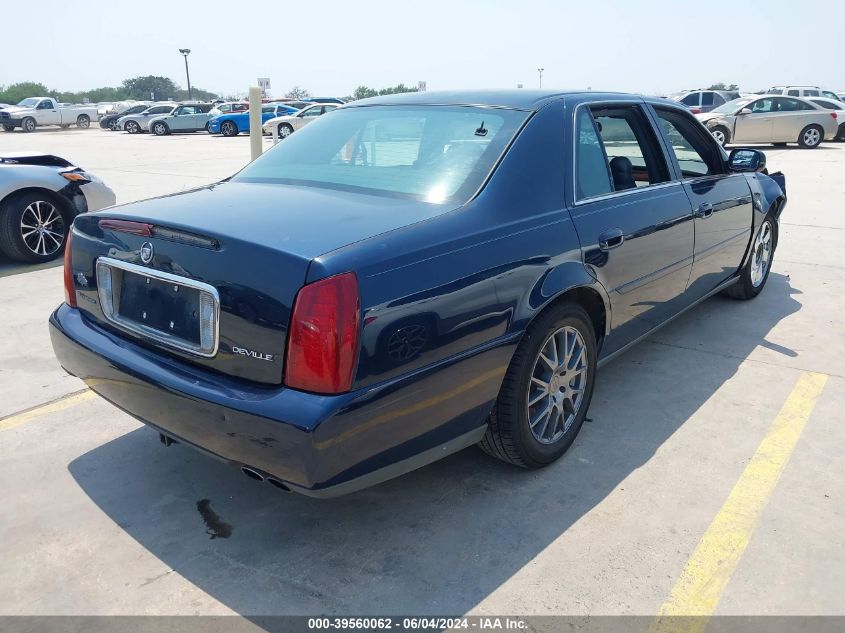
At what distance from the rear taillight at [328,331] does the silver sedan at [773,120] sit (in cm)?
2056

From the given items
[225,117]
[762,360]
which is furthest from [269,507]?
[225,117]

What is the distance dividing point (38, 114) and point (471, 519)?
39.5 m

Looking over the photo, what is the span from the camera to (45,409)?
12.2ft

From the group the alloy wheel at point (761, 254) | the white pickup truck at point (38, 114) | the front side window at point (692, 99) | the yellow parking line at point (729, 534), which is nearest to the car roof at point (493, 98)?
the yellow parking line at point (729, 534)

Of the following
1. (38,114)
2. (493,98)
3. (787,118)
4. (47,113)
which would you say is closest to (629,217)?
(493,98)

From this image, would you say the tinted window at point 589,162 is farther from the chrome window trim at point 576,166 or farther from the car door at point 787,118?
the car door at point 787,118

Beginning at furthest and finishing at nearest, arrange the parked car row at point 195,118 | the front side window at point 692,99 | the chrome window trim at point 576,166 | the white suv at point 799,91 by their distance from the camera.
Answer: the parked car row at point 195,118
the white suv at point 799,91
the front side window at point 692,99
the chrome window trim at point 576,166

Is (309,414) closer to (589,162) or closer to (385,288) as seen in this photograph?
(385,288)

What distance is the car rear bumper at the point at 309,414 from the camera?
7.06 ft

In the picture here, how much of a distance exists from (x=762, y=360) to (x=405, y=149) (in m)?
2.74

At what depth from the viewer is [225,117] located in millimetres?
30844

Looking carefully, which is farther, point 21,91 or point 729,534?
point 21,91

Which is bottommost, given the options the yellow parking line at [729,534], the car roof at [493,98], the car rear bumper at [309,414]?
the yellow parking line at [729,534]

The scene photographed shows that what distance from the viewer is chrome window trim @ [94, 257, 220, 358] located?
2.34 metres
